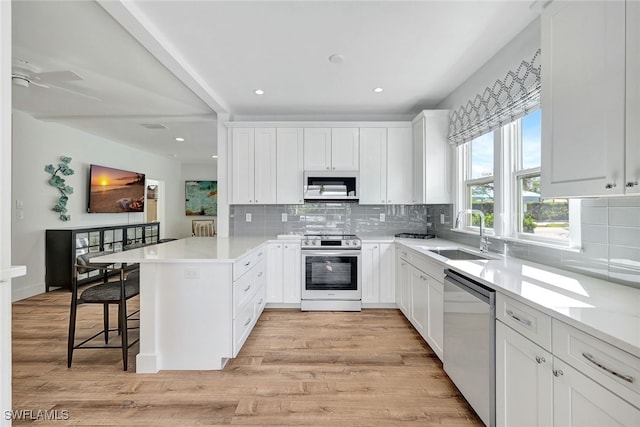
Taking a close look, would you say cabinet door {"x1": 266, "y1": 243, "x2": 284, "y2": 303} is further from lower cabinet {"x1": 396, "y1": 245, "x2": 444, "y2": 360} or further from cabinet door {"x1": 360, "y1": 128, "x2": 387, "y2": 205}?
lower cabinet {"x1": 396, "y1": 245, "x2": 444, "y2": 360}

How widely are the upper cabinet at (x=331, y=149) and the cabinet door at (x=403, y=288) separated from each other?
4.69 feet

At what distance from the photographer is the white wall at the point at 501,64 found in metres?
2.16

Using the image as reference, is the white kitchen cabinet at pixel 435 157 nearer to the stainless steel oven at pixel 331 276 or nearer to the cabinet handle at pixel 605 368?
the stainless steel oven at pixel 331 276

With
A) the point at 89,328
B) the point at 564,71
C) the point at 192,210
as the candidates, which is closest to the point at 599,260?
the point at 564,71

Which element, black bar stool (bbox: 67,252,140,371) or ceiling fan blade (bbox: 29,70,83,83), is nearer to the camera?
black bar stool (bbox: 67,252,140,371)

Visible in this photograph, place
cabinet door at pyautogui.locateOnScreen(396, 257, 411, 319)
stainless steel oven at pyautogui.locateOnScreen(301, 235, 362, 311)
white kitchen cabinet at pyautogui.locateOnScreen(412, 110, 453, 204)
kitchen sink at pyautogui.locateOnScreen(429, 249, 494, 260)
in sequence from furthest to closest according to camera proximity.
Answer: stainless steel oven at pyautogui.locateOnScreen(301, 235, 362, 311), white kitchen cabinet at pyautogui.locateOnScreen(412, 110, 453, 204), cabinet door at pyautogui.locateOnScreen(396, 257, 411, 319), kitchen sink at pyautogui.locateOnScreen(429, 249, 494, 260)

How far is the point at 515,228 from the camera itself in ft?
8.14

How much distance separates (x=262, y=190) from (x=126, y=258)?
199cm

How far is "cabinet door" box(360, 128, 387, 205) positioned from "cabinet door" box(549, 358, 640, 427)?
2.98 metres

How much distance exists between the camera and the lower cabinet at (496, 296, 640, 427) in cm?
94

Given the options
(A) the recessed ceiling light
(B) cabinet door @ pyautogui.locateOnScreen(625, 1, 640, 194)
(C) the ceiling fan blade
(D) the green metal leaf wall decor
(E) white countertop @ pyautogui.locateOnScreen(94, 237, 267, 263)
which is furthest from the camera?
(D) the green metal leaf wall decor
